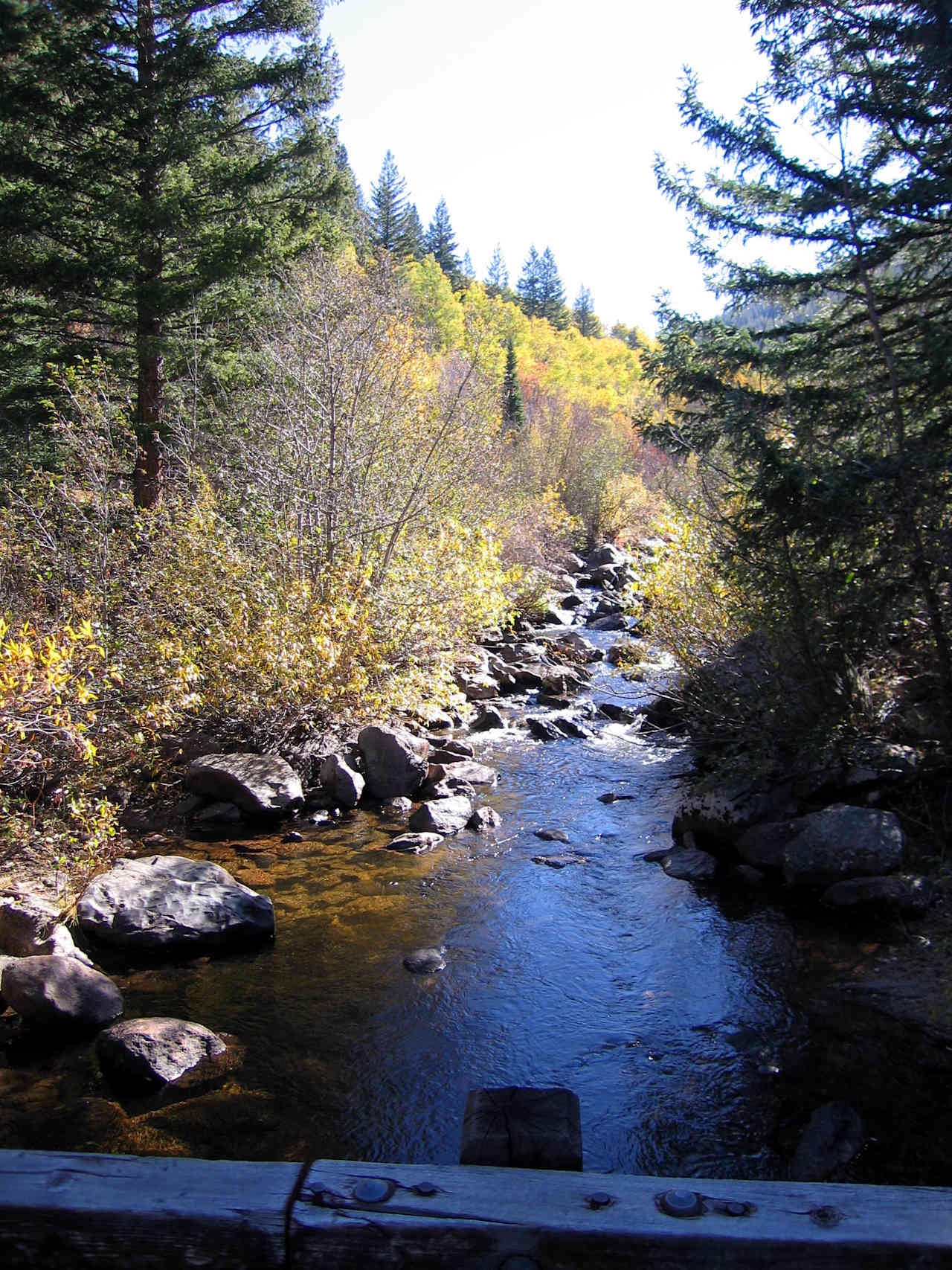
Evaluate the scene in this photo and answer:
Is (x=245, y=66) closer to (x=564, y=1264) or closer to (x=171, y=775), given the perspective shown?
(x=171, y=775)

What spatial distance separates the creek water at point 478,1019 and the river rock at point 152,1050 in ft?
0.40

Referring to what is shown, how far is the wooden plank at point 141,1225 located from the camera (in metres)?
2.15

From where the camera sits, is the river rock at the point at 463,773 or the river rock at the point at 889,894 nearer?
the river rock at the point at 889,894

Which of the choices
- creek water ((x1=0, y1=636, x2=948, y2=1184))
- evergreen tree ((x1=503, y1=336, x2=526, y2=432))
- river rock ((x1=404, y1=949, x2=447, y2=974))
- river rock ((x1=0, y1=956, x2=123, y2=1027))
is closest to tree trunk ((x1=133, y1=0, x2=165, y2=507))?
creek water ((x1=0, y1=636, x2=948, y2=1184))

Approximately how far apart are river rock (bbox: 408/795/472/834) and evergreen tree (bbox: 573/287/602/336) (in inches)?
3623

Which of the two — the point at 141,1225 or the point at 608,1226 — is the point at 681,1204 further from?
the point at 141,1225

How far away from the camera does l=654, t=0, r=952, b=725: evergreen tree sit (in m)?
6.41

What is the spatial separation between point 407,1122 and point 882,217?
26.0 feet

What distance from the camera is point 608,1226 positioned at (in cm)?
211

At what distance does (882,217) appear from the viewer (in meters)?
7.70

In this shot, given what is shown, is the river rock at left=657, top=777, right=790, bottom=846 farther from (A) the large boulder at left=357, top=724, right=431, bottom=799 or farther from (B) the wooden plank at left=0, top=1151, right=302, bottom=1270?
(B) the wooden plank at left=0, top=1151, right=302, bottom=1270

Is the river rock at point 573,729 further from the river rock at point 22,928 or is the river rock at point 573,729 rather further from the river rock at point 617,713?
the river rock at point 22,928

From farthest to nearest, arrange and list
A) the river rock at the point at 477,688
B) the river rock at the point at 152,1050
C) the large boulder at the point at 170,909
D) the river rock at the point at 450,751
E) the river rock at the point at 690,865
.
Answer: the river rock at the point at 477,688
the river rock at the point at 450,751
the river rock at the point at 690,865
the large boulder at the point at 170,909
the river rock at the point at 152,1050

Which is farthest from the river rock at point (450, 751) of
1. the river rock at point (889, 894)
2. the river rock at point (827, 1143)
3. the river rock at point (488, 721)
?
the river rock at point (827, 1143)
